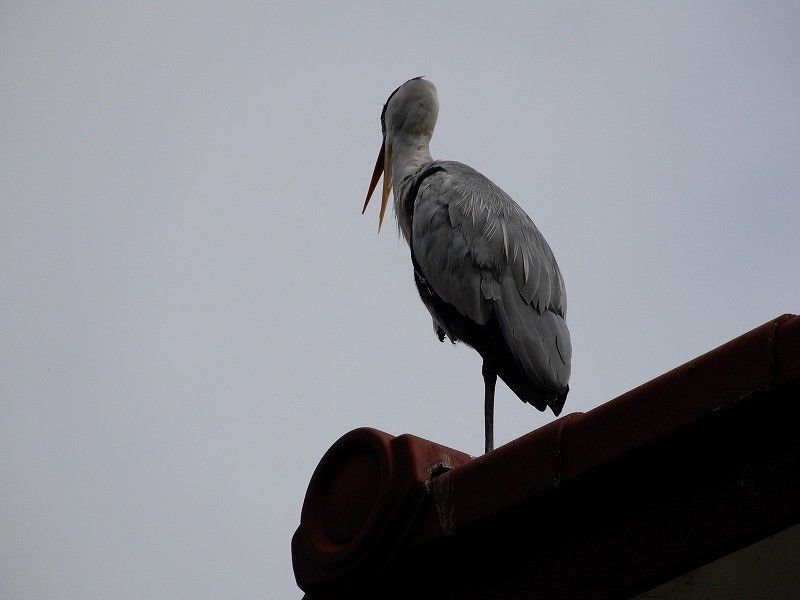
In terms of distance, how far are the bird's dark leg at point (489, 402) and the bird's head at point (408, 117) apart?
6.26ft

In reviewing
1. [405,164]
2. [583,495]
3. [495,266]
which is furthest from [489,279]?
[583,495]

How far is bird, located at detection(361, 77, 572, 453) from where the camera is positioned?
16.5 feet

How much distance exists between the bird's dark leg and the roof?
2332mm

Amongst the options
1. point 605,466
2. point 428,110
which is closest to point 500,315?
point 428,110

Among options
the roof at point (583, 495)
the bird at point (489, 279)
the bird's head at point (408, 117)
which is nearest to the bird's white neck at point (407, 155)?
the bird's head at point (408, 117)

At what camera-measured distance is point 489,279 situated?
5.42 m

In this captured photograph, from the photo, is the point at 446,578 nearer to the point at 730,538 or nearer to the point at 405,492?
the point at 405,492

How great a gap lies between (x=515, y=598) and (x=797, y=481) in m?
0.76

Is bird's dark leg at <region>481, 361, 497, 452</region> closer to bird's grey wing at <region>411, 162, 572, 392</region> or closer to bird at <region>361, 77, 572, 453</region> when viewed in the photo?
bird at <region>361, 77, 572, 453</region>

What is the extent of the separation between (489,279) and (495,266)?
3.1 inches

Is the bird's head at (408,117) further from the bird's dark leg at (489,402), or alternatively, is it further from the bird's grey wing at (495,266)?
the bird's dark leg at (489,402)

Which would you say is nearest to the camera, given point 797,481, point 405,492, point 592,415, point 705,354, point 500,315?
point 797,481

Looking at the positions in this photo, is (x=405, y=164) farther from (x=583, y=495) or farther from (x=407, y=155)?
(x=583, y=495)

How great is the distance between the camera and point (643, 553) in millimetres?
2455
